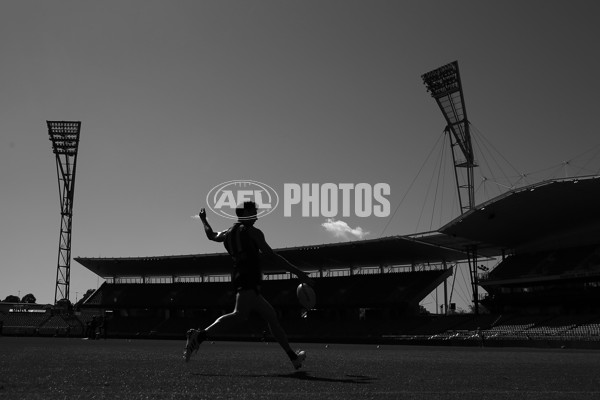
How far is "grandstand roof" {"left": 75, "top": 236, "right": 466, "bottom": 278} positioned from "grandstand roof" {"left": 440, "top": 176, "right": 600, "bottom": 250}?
643cm

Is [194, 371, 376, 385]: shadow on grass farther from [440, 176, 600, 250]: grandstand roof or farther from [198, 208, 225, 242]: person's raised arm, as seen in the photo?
[440, 176, 600, 250]: grandstand roof

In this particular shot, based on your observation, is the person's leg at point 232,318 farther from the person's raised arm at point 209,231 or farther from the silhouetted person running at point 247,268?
the person's raised arm at point 209,231

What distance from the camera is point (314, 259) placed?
69.2 m

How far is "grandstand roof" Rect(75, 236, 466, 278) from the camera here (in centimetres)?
6088

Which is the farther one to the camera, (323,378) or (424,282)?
(424,282)

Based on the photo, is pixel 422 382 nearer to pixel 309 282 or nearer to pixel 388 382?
pixel 388 382

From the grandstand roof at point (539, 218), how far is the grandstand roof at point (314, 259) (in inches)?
253

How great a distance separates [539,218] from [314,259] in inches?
1020

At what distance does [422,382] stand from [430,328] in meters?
50.7

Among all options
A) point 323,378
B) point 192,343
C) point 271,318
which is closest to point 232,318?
→ point 271,318

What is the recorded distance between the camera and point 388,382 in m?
6.60

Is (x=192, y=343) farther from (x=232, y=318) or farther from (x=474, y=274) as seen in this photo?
(x=474, y=274)

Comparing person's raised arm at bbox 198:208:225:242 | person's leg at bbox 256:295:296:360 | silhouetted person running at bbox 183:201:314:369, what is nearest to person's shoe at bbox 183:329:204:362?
silhouetted person running at bbox 183:201:314:369

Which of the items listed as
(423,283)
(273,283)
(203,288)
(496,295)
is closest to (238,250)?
(496,295)
